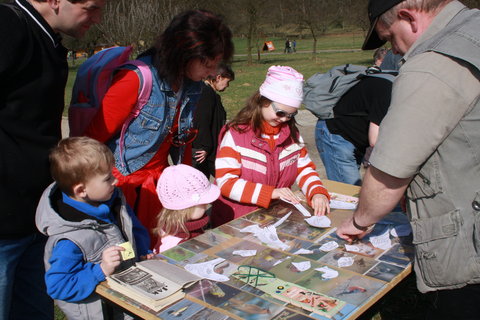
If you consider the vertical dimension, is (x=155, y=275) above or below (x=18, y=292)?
above

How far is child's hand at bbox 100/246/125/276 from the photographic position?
1782mm

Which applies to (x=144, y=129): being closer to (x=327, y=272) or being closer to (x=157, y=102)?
(x=157, y=102)

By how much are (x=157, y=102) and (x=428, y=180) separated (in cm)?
142

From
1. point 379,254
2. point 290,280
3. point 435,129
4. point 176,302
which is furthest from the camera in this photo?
point 379,254

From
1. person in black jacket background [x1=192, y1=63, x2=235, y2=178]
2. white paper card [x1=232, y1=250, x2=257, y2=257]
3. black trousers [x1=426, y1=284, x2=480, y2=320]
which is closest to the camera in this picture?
black trousers [x1=426, y1=284, x2=480, y2=320]

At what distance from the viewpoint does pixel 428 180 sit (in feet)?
5.02

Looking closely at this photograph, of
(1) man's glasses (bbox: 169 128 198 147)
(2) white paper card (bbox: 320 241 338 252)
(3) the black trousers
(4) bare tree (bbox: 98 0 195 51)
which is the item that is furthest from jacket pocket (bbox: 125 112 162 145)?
(4) bare tree (bbox: 98 0 195 51)

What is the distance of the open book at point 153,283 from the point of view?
5.35ft

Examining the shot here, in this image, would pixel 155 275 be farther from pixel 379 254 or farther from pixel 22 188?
pixel 379 254

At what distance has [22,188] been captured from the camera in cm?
184

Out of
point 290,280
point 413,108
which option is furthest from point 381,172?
point 290,280

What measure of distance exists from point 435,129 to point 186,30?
4.53 ft

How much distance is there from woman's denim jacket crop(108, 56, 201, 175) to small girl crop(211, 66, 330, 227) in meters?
0.39

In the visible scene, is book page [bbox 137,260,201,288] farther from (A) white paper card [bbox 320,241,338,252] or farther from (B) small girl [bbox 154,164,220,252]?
(A) white paper card [bbox 320,241,338,252]
